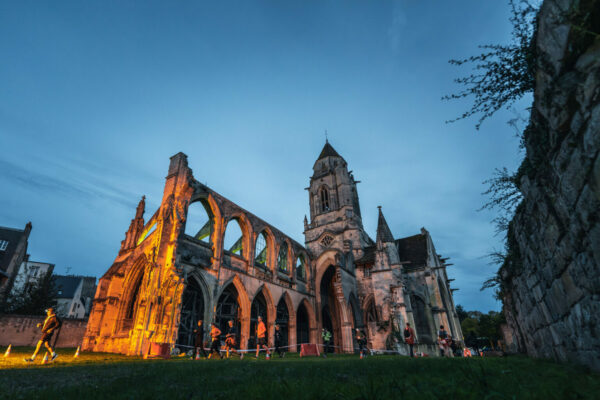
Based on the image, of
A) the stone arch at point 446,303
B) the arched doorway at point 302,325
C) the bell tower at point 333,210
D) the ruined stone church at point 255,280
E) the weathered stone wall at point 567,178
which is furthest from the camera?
the bell tower at point 333,210

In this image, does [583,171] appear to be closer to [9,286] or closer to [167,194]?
[167,194]

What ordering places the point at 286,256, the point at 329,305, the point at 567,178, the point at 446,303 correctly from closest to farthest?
the point at 567,178 < the point at 286,256 < the point at 329,305 < the point at 446,303

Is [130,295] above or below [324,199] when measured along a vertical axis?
below

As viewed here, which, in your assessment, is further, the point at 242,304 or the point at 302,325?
the point at 302,325

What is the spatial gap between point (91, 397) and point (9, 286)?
1315 inches

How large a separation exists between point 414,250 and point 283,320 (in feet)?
54.7

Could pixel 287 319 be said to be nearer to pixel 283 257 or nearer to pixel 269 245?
pixel 283 257

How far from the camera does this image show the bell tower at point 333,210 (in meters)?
30.4

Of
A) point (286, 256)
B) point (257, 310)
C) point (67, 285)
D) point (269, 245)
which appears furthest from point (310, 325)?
point (67, 285)

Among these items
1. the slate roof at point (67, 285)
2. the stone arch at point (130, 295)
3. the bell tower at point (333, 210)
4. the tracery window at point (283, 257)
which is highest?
the bell tower at point (333, 210)

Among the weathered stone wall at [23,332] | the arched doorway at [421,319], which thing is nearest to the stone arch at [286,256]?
the arched doorway at [421,319]

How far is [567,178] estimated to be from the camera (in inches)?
110

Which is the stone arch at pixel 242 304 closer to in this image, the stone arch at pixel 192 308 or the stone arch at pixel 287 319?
the stone arch at pixel 192 308

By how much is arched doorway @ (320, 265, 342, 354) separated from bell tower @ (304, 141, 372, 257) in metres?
2.77
